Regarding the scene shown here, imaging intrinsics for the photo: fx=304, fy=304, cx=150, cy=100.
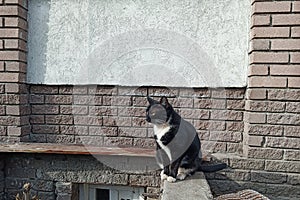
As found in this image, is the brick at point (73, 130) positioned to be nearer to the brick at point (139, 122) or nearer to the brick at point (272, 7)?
the brick at point (139, 122)

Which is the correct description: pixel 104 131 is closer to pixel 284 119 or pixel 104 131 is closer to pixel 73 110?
pixel 73 110

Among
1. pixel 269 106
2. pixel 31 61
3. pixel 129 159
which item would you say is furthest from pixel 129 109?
pixel 269 106

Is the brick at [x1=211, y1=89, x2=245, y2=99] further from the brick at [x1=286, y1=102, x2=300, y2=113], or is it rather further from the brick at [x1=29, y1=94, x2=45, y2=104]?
the brick at [x1=29, y1=94, x2=45, y2=104]

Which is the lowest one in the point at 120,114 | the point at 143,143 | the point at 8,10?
the point at 143,143

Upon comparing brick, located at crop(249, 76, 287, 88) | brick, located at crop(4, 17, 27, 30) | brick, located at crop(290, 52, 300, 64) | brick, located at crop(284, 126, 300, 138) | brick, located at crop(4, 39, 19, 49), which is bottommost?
brick, located at crop(284, 126, 300, 138)

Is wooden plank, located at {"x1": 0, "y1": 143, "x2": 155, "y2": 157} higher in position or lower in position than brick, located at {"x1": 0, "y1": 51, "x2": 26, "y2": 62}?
lower

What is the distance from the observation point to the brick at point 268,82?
238 cm

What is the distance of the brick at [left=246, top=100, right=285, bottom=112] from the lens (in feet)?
7.86

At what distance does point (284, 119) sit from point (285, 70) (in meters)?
0.38

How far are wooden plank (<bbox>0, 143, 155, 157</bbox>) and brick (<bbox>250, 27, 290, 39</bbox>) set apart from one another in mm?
1274

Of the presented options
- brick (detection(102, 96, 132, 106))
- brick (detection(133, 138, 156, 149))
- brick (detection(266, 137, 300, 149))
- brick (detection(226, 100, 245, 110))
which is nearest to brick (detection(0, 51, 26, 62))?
brick (detection(102, 96, 132, 106))

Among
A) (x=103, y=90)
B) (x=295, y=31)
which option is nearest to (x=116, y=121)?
(x=103, y=90)

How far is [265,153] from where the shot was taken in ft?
7.98

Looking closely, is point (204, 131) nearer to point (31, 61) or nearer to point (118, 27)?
point (118, 27)
